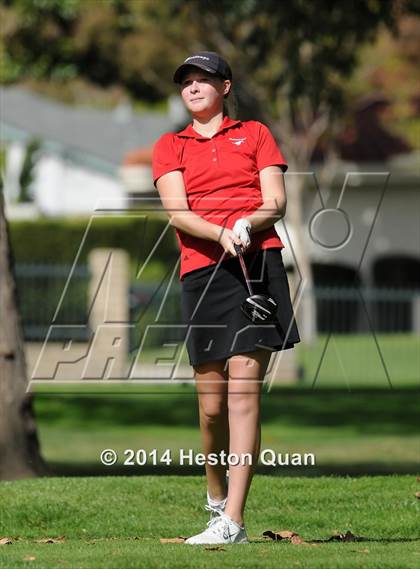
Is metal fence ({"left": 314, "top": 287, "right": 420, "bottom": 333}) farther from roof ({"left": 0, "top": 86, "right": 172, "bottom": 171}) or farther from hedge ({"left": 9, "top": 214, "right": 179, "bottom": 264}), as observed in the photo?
roof ({"left": 0, "top": 86, "right": 172, "bottom": 171})

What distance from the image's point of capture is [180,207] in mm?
7027

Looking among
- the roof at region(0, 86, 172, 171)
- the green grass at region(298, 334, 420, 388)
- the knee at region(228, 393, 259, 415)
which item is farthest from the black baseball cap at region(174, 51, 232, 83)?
the roof at region(0, 86, 172, 171)

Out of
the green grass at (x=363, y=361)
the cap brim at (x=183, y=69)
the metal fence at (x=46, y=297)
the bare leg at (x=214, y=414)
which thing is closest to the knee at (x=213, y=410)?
the bare leg at (x=214, y=414)

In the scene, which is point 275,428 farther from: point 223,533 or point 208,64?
point 208,64

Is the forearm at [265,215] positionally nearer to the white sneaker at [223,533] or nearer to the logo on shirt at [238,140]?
the logo on shirt at [238,140]

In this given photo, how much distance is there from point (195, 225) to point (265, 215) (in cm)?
→ 31

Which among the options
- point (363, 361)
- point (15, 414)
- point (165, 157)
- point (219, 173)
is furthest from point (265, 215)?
point (363, 361)

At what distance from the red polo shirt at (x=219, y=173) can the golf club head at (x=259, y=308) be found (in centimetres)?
23

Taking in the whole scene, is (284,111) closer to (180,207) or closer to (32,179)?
(32,179)

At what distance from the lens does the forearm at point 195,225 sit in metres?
6.88

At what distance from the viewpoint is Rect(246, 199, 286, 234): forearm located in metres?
6.91

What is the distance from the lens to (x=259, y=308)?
686cm

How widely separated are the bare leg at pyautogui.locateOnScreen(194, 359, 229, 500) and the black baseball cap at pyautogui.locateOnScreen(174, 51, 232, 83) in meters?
1.32

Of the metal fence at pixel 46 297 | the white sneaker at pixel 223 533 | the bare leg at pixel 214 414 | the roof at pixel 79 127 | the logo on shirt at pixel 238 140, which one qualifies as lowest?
the metal fence at pixel 46 297
